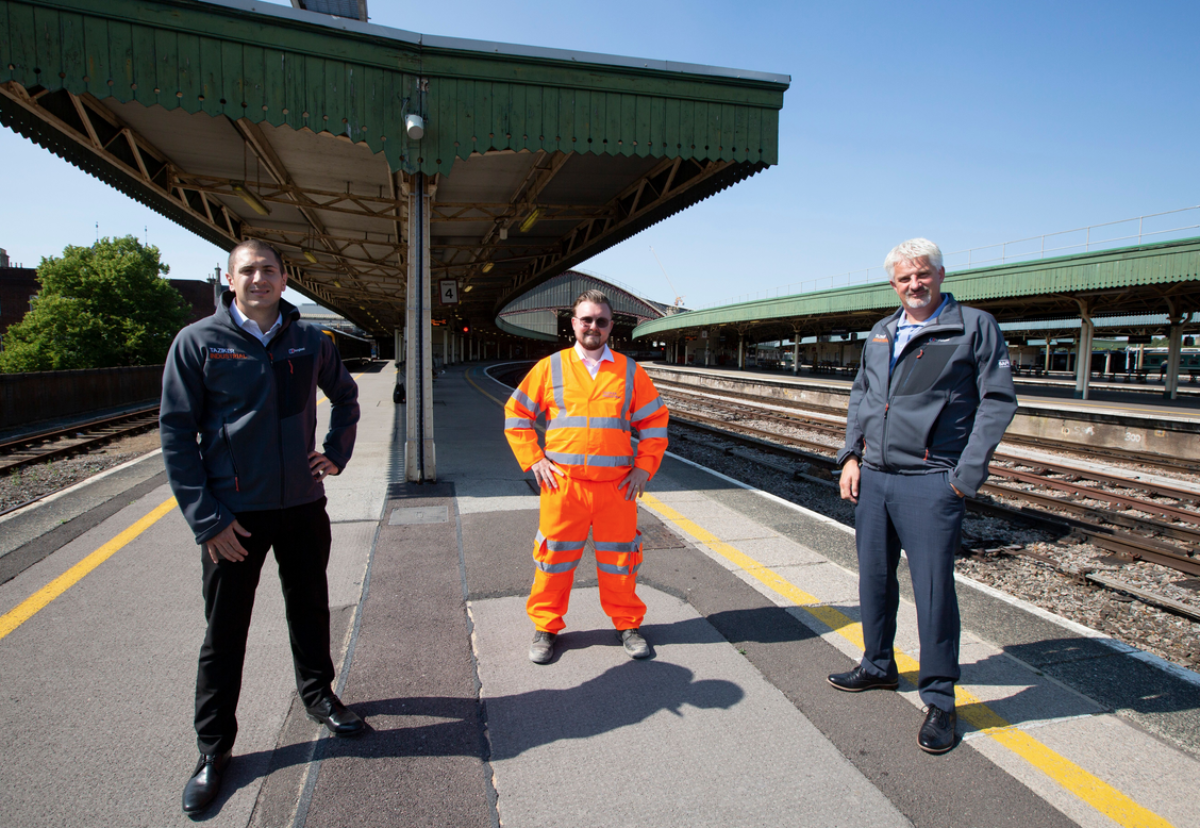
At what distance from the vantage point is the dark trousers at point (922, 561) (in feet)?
8.38

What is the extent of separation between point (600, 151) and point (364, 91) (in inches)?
94.8

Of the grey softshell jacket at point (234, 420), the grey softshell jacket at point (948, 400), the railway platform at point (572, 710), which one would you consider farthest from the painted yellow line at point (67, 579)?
the grey softshell jacket at point (948, 400)

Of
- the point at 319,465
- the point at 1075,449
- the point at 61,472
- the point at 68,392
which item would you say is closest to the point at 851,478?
the point at 319,465

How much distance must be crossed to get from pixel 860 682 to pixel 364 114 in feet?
20.6

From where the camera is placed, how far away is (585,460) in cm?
301

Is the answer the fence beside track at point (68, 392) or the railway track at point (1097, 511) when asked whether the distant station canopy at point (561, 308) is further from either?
the railway track at point (1097, 511)

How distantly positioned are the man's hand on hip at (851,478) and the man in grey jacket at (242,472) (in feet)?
7.70

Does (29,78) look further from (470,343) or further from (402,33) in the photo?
(470,343)

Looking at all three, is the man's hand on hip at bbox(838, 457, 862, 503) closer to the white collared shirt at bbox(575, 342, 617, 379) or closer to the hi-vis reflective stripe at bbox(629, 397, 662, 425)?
the hi-vis reflective stripe at bbox(629, 397, 662, 425)

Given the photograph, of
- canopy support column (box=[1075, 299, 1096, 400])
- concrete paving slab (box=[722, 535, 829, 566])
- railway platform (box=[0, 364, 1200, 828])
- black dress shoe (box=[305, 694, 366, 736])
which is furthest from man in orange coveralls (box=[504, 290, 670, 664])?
canopy support column (box=[1075, 299, 1096, 400])

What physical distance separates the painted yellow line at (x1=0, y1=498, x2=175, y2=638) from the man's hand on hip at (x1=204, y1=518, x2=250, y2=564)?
2.16 meters

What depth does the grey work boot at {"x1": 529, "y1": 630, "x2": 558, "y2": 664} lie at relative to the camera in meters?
3.03

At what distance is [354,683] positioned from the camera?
2799 millimetres

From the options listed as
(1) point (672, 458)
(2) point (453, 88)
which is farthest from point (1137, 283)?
(2) point (453, 88)
